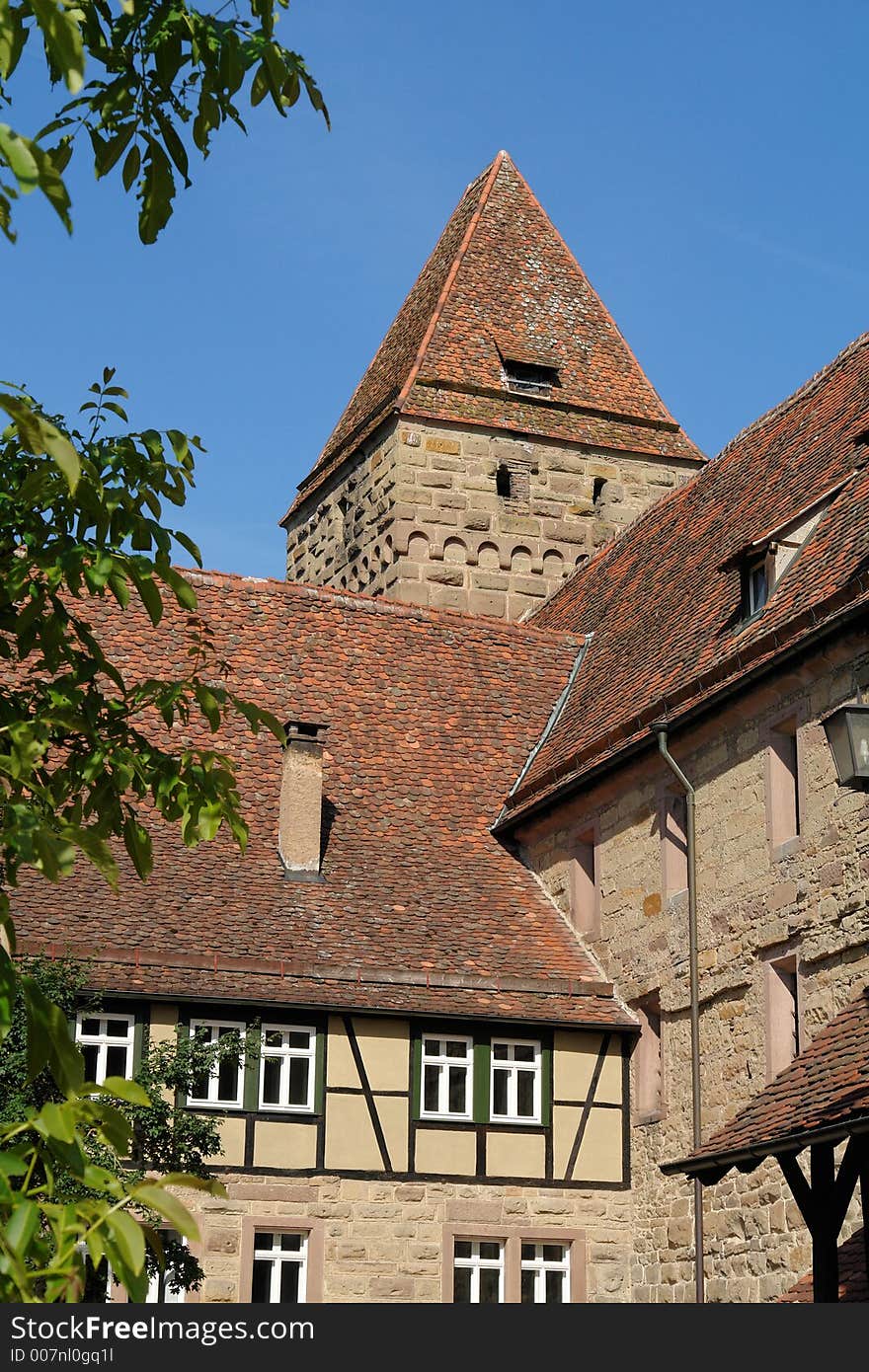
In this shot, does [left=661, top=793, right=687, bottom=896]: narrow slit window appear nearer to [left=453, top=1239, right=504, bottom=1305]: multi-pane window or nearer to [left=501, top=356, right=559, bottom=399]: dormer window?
[left=453, top=1239, right=504, bottom=1305]: multi-pane window

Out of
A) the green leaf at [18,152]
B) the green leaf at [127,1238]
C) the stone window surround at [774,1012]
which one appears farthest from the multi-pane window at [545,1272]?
the green leaf at [18,152]

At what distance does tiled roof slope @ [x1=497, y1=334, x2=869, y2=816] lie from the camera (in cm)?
1620

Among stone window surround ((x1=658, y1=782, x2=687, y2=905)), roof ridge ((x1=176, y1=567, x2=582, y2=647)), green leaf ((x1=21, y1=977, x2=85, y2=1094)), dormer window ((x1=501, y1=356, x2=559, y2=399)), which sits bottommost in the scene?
green leaf ((x1=21, y1=977, x2=85, y2=1094))

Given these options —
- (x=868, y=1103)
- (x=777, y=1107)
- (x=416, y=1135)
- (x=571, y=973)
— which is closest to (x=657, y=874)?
(x=571, y=973)

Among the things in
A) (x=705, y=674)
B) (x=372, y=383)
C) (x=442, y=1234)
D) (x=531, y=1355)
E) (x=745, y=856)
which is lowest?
(x=531, y=1355)

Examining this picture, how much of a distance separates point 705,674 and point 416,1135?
15.0 feet

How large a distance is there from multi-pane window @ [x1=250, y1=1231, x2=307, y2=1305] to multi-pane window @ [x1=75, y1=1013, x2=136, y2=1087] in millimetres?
1801

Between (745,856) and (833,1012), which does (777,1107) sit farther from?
(745,856)

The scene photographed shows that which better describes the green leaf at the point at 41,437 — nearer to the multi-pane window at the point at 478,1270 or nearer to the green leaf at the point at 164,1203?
the green leaf at the point at 164,1203

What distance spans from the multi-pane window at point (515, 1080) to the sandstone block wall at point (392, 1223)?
656 millimetres

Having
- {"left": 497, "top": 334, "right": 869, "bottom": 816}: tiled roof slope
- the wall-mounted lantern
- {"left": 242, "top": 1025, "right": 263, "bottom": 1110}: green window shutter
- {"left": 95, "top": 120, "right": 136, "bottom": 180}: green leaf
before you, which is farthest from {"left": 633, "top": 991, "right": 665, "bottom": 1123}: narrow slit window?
{"left": 95, "top": 120, "right": 136, "bottom": 180}: green leaf

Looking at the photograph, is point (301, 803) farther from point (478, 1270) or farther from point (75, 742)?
point (75, 742)

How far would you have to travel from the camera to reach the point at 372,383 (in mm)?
30203

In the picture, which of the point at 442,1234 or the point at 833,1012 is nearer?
the point at 833,1012
